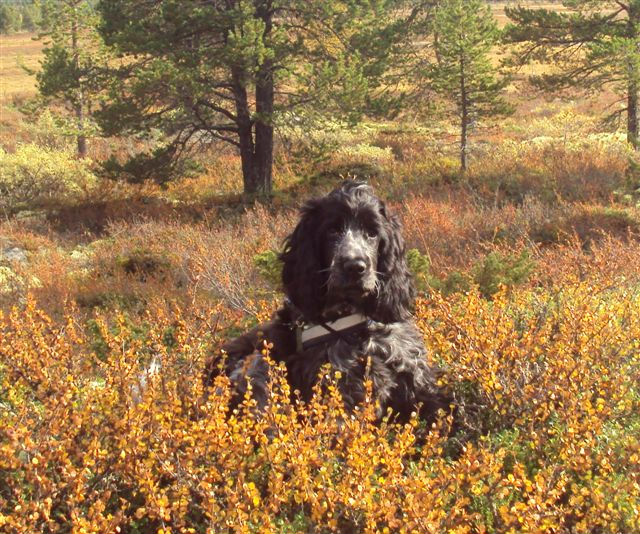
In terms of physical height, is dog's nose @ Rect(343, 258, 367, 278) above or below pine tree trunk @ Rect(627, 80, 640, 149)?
below

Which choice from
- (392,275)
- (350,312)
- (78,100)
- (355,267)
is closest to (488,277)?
(392,275)

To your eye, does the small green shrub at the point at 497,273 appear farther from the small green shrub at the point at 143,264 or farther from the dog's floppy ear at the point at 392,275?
the small green shrub at the point at 143,264

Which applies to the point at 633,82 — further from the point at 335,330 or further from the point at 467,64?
the point at 335,330

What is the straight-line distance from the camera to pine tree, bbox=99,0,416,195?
1266 cm

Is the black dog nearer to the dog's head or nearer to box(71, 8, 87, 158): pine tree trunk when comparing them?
the dog's head

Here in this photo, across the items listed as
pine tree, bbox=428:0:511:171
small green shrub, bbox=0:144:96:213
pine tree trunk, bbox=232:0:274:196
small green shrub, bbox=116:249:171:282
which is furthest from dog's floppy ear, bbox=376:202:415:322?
small green shrub, bbox=0:144:96:213

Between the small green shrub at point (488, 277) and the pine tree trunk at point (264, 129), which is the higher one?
the pine tree trunk at point (264, 129)

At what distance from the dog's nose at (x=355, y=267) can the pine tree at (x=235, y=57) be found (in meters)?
9.62

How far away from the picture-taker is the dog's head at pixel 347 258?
3.57 meters

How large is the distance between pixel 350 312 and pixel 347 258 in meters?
0.46

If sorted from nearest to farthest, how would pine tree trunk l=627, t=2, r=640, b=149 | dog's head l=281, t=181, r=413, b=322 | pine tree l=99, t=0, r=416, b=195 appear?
dog's head l=281, t=181, r=413, b=322
pine tree l=99, t=0, r=416, b=195
pine tree trunk l=627, t=2, r=640, b=149

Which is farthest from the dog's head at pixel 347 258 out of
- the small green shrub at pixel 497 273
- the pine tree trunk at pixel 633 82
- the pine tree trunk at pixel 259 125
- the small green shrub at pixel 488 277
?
the pine tree trunk at pixel 633 82

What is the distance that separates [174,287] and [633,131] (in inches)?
571

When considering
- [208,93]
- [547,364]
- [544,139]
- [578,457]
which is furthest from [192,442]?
[544,139]
